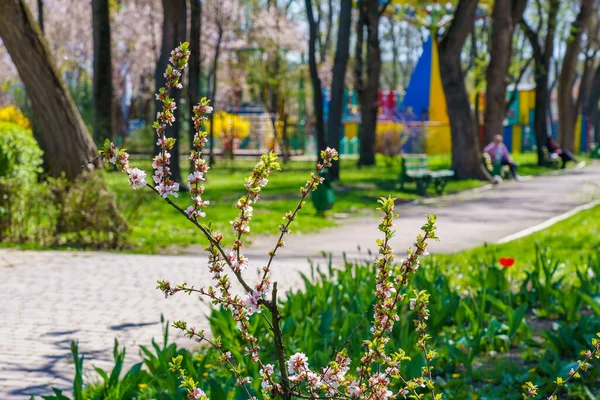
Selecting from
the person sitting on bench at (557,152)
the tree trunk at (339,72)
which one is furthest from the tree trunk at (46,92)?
the person sitting on bench at (557,152)

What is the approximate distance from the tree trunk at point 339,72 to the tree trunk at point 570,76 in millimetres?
13886

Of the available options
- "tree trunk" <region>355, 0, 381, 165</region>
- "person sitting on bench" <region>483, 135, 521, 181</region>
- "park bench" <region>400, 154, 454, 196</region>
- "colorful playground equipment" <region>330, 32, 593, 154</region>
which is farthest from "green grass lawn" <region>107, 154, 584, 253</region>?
"colorful playground equipment" <region>330, 32, 593, 154</region>

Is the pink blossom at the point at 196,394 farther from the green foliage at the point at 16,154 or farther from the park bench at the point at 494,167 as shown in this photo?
the park bench at the point at 494,167

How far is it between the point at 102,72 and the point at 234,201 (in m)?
4.35

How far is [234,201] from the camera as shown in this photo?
753 inches

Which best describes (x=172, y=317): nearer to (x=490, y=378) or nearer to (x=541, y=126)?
(x=490, y=378)

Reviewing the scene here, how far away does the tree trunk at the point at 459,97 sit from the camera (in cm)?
2394

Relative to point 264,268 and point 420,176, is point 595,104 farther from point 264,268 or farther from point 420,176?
point 264,268

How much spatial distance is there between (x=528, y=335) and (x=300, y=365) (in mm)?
3801

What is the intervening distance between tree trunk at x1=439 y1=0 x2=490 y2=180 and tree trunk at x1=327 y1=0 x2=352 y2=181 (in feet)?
8.97

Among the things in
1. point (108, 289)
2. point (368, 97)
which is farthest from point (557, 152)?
point (108, 289)

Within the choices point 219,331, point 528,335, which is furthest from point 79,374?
point 528,335

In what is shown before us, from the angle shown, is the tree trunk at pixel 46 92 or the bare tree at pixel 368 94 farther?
the bare tree at pixel 368 94

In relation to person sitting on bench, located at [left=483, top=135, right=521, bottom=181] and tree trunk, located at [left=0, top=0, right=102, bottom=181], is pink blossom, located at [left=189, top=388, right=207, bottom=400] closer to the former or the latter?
tree trunk, located at [left=0, top=0, right=102, bottom=181]
